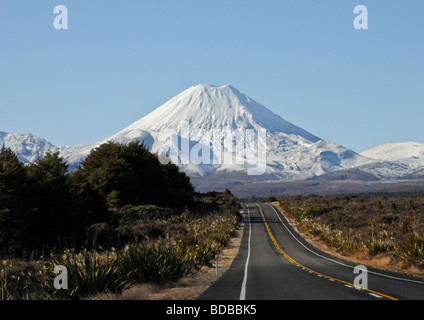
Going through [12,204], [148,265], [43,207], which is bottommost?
[148,265]

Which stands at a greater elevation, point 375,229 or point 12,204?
point 12,204

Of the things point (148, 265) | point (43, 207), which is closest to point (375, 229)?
point (43, 207)

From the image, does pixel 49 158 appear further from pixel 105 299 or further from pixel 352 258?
pixel 105 299

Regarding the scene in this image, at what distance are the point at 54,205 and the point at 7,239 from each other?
482cm

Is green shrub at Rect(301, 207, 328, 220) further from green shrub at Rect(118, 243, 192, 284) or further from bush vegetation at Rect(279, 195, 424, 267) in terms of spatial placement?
green shrub at Rect(118, 243, 192, 284)

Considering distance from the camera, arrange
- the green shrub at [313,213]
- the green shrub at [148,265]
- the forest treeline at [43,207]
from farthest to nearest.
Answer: the green shrub at [313,213], the forest treeline at [43,207], the green shrub at [148,265]

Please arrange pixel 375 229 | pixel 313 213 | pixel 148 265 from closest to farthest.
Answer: pixel 148 265 < pixel 375 229 < pixel 313 213

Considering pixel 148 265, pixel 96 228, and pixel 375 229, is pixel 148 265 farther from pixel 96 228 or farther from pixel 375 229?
pixel 375 229

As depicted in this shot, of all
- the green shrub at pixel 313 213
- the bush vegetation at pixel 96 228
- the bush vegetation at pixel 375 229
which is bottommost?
the green shrub at pixel 313 213

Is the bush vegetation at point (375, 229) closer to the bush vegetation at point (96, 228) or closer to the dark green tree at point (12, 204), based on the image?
the bush vegetation at point (96, 228)

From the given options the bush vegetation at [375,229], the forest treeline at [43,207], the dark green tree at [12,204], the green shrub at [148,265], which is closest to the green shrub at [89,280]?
the green shrub at [148,265]

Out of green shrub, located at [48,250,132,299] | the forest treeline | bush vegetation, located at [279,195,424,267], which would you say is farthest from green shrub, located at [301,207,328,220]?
green shrub, located at [48,250,132,299]
